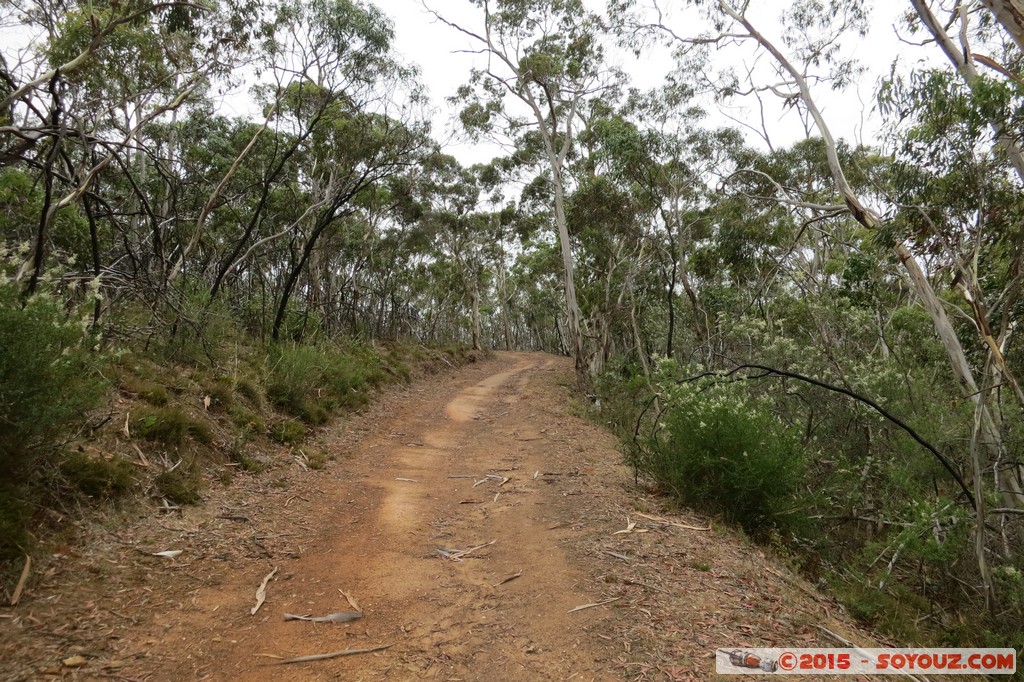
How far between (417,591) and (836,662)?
9.34ft

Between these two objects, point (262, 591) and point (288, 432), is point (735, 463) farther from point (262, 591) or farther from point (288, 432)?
point (288, 432)

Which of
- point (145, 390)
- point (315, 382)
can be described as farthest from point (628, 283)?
point (145, 390)

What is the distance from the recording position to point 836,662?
342cm

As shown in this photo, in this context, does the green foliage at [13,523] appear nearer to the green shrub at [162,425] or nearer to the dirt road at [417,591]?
the dirt road at [417,591]

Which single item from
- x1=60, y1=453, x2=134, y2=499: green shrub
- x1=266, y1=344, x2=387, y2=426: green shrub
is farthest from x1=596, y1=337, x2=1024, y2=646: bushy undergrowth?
x1=266, y1=344, x2=387, y2=426: green shrub

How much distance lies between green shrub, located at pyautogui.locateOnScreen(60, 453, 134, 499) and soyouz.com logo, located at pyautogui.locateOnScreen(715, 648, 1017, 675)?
16.0ft

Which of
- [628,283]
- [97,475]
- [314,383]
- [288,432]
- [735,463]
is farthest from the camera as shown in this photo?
[628,283]

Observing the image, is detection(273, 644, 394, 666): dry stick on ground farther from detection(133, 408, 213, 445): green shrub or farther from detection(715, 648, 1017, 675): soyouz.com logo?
detection(133, 408, 213, 445): green shrub

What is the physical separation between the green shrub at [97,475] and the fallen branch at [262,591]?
1581 millimetres

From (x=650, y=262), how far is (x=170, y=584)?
21.3m

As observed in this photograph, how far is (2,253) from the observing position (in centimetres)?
477

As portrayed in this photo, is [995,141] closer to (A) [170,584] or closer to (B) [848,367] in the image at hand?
(B) [848,367]

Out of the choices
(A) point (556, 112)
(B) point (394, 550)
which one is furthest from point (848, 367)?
(A) point (556, 112)

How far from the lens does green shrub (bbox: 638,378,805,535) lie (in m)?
5.73
